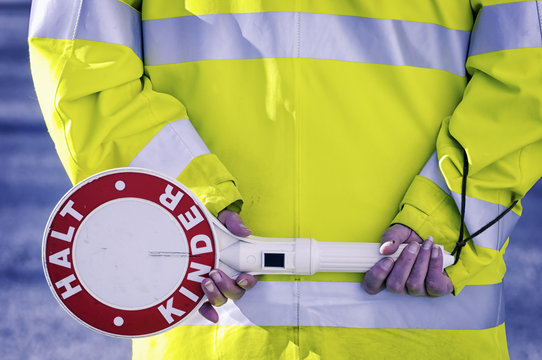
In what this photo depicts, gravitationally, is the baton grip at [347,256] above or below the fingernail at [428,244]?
below

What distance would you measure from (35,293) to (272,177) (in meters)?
1.19

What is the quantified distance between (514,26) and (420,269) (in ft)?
1.94

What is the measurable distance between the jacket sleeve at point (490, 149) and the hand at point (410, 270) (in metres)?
0.06

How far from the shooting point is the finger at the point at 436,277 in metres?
A: 1.43

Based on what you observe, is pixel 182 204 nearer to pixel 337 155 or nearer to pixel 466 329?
pixel 337 155

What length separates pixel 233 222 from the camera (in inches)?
57.5

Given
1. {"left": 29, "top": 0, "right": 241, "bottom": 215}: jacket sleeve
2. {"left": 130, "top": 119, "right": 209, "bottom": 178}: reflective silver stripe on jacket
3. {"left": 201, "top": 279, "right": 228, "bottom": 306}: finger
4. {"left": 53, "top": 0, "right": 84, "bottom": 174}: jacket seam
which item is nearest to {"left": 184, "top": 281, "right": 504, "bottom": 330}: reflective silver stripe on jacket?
{"left": 201, "top": 279, "right": 228, "bottom": 306}: finger

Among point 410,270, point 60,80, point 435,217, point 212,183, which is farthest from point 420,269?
point 60,80

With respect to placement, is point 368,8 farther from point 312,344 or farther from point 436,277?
point 312,344

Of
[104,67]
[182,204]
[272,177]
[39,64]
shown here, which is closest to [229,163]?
[272,177]

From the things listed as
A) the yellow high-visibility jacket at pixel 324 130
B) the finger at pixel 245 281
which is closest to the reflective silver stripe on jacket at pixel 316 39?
the yellow high-visibility jacket at pixel 324 130

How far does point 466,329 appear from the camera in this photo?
5.08ft

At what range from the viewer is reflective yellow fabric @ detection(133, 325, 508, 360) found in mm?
1487

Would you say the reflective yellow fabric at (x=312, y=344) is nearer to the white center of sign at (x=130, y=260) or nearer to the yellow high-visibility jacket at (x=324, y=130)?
the yellow high-visibility jacket at (x=324, y=130)
